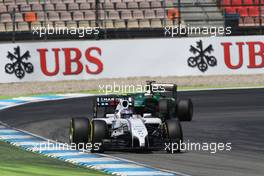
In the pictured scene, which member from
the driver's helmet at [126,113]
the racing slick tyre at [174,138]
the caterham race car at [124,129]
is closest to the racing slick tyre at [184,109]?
the caterham race car at [124,129]

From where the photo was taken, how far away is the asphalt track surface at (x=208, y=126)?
15.4m

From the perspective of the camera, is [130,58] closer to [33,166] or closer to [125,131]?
[125,131]

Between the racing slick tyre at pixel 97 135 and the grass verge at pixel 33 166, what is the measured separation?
102 centimetres

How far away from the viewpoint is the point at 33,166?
14625 millimetres

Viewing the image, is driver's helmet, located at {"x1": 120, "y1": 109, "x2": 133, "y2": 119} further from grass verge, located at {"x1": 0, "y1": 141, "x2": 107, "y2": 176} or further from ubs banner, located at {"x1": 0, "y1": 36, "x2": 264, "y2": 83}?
ubs banner, located at {"x1": 0, "y1": 36, "x2": 264, "y2": 83}

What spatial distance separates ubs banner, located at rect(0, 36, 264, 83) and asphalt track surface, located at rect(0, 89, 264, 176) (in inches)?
85.5

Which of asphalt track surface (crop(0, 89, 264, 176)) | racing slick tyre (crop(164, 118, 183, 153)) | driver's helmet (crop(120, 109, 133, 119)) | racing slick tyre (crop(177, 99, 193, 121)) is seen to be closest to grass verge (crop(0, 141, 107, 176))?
asphalt track surface (crop(0, 89, 264, 176))

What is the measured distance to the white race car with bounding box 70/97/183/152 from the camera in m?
16.9

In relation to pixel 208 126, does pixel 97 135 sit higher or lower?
higher

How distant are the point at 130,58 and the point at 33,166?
57.9 feet

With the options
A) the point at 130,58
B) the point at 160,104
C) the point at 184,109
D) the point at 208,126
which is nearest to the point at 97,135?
the point at 160,104

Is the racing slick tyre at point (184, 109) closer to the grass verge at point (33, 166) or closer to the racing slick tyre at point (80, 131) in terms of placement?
the racing slick tyre at point (80, 131)

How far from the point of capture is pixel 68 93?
3086 centimetres

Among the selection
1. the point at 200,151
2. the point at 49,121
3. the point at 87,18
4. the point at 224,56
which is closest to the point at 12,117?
the point at 49,121
